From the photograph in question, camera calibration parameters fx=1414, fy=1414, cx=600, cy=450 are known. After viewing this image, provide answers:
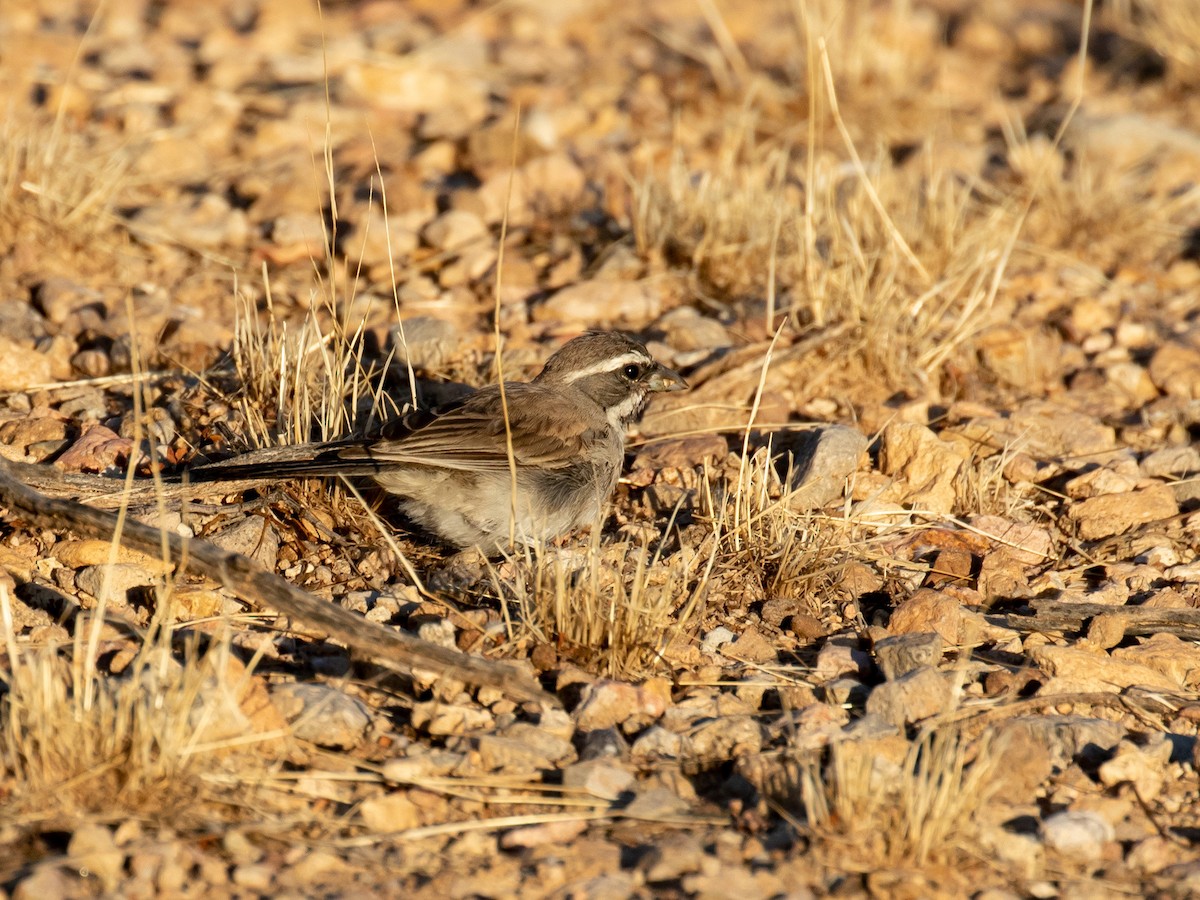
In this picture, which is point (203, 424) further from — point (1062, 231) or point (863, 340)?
point (1062, 231)

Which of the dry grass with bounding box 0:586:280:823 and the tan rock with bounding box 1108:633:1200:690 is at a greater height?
the dry grass with bounding box 0:586:280:823

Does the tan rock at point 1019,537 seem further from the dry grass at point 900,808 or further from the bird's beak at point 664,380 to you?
the dry grass at point 900,808

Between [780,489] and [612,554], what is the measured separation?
3.58ft

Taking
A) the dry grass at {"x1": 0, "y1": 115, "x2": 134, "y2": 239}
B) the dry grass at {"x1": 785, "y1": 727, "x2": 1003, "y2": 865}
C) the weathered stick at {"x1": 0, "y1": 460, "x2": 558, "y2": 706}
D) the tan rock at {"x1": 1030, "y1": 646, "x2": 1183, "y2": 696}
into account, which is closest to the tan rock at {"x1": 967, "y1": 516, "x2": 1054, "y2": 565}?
the tan rock at {"x1": 1030, "y1": 646, "x2": 1183, "y2": 696}

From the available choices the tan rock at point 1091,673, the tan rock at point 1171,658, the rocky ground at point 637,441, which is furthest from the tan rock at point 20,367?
the tan rock at point 1171,658

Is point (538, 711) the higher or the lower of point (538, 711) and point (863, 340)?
the lower

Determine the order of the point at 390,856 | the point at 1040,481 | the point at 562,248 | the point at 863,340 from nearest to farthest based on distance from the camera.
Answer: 1. the point at 390,856
2. the point at 1040,481
3. the point at 863,340
4. the point at 562,248

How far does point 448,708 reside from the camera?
15.9 feet

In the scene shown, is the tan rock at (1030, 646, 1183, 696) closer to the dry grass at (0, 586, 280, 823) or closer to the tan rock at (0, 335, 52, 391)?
the dry grass at (0, 586, 280, 823)

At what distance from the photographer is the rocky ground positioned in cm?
430

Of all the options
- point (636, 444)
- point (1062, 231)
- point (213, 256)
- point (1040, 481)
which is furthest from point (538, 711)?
point (1062, 231)

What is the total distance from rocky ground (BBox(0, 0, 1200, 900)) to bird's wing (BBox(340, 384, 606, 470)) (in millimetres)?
380

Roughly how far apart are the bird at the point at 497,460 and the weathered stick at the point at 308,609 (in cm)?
76

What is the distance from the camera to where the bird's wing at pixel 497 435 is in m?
6.19
